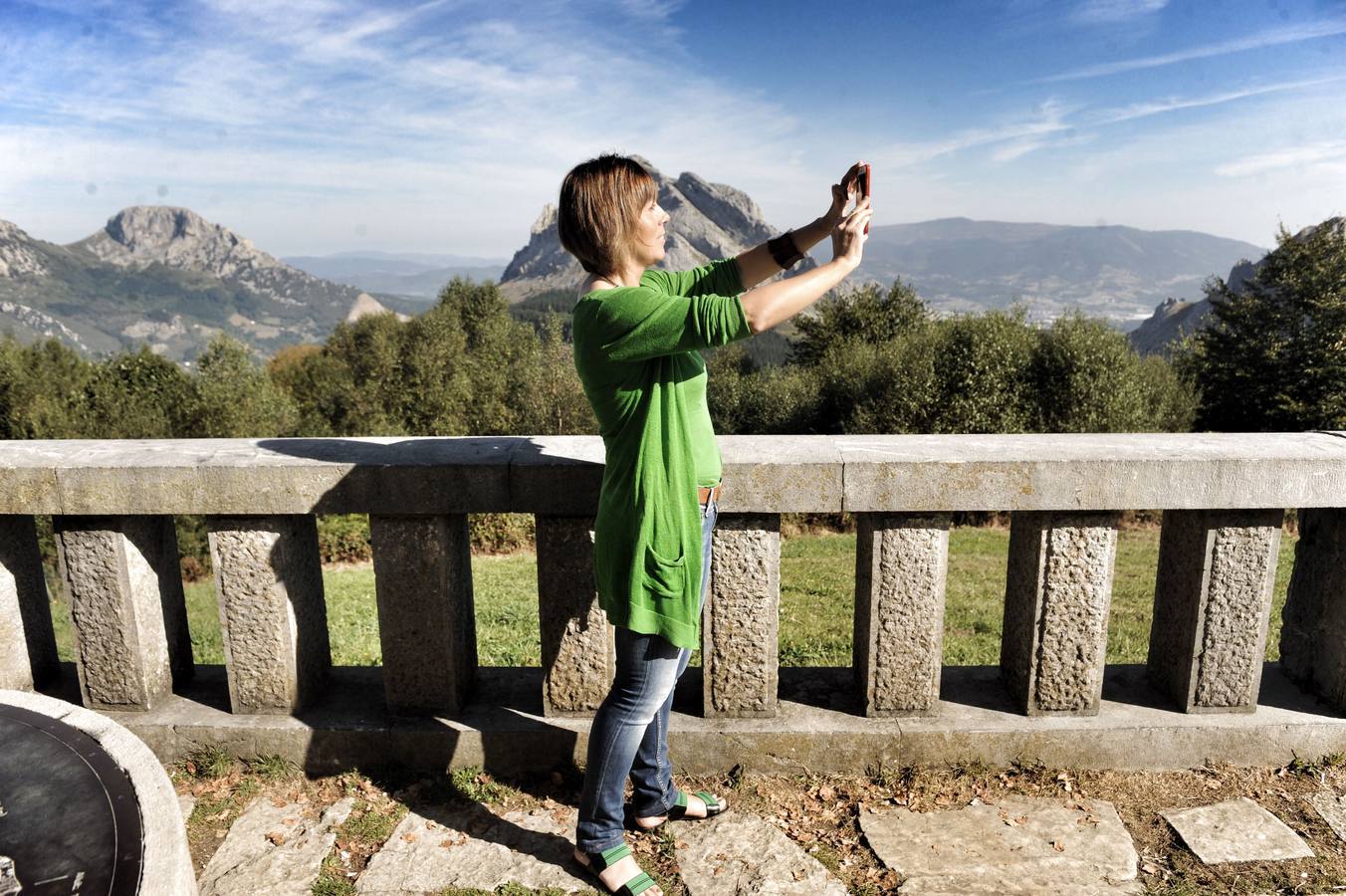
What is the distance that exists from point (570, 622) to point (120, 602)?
1.75 m

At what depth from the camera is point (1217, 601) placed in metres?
3.12

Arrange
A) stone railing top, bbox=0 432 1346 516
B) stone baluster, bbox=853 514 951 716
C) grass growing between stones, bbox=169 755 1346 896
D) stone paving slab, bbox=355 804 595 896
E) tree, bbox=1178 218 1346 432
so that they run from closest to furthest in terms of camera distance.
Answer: stone paving slab, bbox=355 804 595 896 < grass growing between stones, bbox=169 755 1346 896 < stone railing top, bbox=0 432 1346 516 < stone baluster, bbox=853 514 951 716 < tree, bbox=1178 218 1346 432

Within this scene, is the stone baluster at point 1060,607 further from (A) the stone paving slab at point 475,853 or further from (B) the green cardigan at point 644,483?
(A) the stone paving slab at point 475,853

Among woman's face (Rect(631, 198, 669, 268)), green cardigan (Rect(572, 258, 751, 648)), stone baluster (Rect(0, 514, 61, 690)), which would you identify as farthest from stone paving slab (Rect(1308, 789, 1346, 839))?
stone baluster (Rect(0, 514, 61, 690))

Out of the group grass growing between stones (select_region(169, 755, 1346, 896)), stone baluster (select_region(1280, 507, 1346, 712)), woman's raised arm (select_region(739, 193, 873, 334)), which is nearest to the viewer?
woman's raised arm (select_region(739, 193, 873, 334))

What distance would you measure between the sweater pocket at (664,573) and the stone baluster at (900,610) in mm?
840

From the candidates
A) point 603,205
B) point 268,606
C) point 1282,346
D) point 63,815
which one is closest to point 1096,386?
point 1282,346

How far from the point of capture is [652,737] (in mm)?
2877

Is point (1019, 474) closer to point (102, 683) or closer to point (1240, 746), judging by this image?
point (1240, 746)

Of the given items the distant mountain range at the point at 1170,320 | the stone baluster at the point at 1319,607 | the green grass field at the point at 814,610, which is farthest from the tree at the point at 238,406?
the distant mountain range at the point at 1170,320

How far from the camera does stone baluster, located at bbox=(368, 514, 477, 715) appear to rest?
3.09m

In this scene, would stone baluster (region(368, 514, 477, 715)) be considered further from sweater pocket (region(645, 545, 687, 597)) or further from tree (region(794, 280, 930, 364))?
tree (region(794, 280, 930, 364))

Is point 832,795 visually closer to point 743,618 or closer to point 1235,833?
point 743,618

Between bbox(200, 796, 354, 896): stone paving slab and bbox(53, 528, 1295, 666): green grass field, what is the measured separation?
2.96 metres
